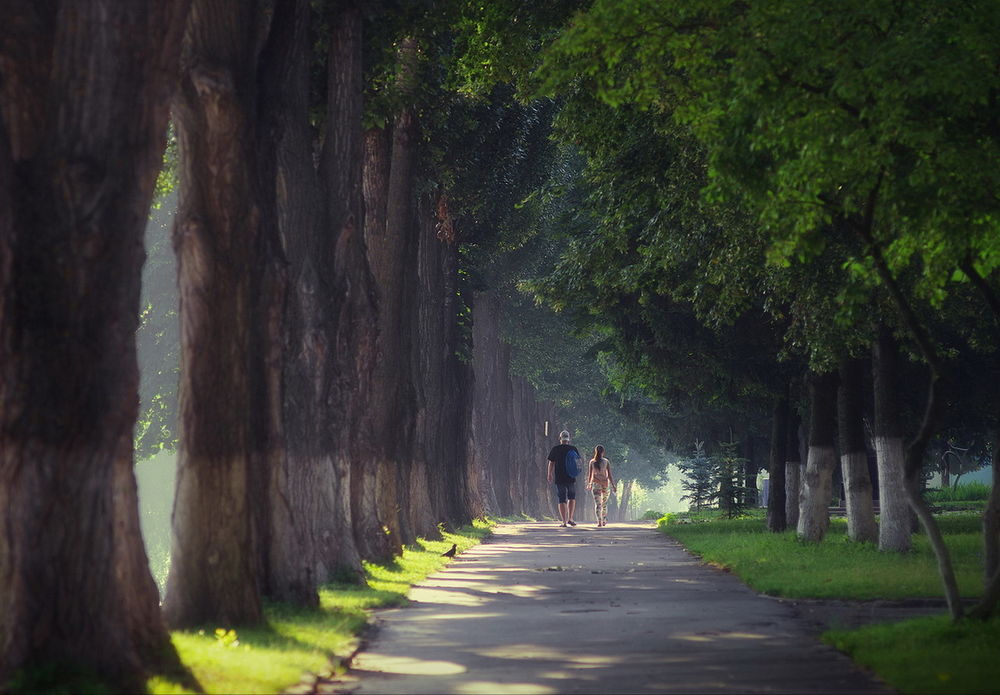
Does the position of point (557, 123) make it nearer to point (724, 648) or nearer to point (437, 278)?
point (437, 278)

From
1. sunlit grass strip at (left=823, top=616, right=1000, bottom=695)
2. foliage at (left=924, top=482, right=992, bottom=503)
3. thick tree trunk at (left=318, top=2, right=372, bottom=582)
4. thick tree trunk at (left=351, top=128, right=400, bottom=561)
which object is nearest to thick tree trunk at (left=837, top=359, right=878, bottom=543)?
thick tree trunk at (left=351, top=128, right=400, bottom=561)

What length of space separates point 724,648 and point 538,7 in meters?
12.4

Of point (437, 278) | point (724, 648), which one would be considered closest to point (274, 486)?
point (724, 648)

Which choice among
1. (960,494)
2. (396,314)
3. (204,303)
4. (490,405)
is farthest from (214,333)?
(960,494)

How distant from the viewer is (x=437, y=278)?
32.4 metres

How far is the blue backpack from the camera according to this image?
3612 centimetres

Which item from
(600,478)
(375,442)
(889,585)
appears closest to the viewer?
(889,585)

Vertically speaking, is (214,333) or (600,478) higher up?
(214,333)

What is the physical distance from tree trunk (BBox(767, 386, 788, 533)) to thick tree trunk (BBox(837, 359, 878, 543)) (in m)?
4.92

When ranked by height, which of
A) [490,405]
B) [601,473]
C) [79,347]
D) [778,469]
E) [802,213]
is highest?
[490,405]

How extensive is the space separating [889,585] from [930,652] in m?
5.67

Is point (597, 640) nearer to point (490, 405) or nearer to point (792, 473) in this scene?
point (792, 473)

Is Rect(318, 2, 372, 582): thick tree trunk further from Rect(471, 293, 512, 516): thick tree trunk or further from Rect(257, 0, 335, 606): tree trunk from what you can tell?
Rect(471, 293, 512, 516): thick tree trunk

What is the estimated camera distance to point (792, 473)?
1264 inches
